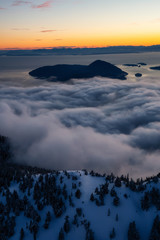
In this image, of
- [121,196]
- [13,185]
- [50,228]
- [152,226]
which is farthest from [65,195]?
[152,226]

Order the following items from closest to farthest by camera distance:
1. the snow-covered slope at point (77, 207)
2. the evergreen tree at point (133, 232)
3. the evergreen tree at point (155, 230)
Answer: the evergreen tree at point (155, 230)
the evergreen tree at point (133, 232)
the snow-covered slope at point (77, 207)

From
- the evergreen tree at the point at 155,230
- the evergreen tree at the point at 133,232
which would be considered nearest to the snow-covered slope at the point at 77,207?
the evergreen tree at the point at 133,232

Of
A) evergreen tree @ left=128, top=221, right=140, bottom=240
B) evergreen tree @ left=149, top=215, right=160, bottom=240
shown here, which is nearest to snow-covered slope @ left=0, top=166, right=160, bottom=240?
evergreen tree @ left=128, top=221, right=140, bottom=240

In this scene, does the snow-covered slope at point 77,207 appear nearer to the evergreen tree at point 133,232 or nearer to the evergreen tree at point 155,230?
the evergreen tree at point 133,232

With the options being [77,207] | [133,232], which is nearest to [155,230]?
[133,232]

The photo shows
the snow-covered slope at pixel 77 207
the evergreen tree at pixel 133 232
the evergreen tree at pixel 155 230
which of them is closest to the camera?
the evergreen tree at pixel 155 230

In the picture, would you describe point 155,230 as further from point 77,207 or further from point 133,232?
point 77,207

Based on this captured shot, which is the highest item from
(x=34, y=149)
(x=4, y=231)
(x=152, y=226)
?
(x=152, y=226)

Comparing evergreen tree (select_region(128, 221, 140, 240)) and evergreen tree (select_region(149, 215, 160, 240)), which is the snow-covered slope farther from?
evergreen tree (select_region(149, 215, 160, 240))

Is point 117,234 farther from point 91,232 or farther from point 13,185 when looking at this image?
point 13,185
